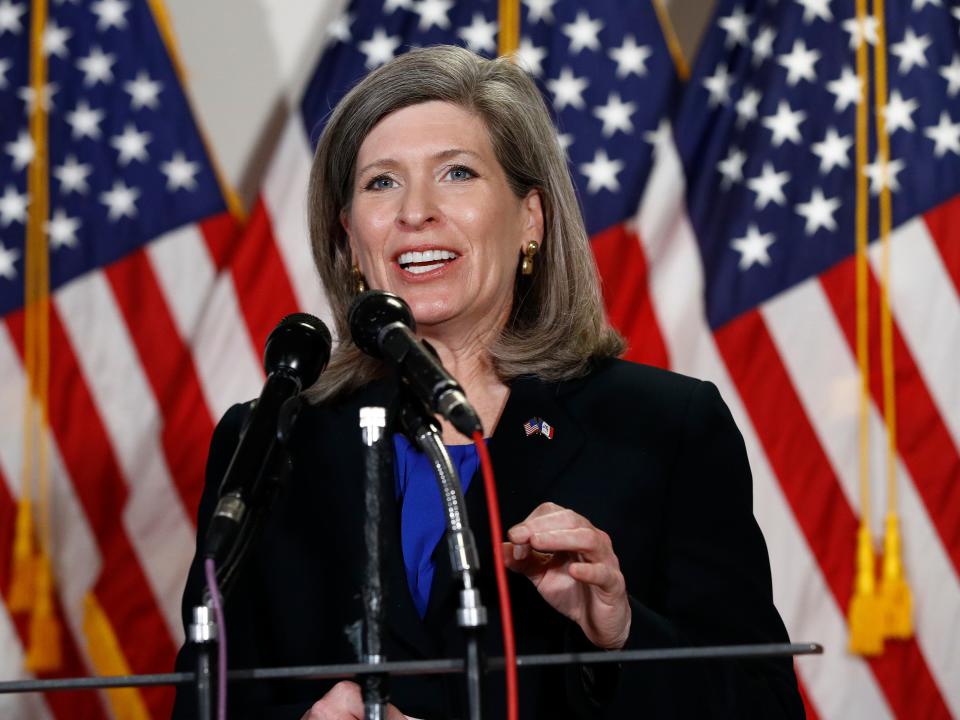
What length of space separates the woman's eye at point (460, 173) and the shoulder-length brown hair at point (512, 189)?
0.07 meters

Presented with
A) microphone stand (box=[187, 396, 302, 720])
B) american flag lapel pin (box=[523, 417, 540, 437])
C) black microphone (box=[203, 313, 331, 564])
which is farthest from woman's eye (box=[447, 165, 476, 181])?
microphone stand (box=[187, 396, 302, 720])

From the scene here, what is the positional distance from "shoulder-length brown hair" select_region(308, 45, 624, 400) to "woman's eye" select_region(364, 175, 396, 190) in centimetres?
8

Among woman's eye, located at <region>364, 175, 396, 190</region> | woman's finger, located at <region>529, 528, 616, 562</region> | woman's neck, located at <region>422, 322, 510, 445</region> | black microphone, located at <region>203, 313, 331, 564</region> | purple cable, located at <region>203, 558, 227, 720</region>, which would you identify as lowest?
purple cable, located at <region>203, 558, 227, 720</region>

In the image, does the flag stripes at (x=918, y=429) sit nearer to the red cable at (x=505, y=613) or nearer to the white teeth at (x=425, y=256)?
the white teeth at (x=425, y=256)

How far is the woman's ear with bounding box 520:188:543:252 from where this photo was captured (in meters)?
1.87

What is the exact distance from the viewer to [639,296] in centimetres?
311

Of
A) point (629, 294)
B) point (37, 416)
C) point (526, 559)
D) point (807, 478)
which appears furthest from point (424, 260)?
point (37, 416)

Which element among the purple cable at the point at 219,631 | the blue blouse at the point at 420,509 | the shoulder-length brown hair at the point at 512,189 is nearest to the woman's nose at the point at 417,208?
the shoulder-length brown hair at the point at 512,189

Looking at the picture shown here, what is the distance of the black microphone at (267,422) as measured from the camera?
3.20 ft

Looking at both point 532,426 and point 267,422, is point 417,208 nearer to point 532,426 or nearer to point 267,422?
point 532,426

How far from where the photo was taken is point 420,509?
1.65 meters

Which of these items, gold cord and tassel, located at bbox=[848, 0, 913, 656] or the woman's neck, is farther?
gold cord and tassel, located at bbox=[848, 0, 913, 656]

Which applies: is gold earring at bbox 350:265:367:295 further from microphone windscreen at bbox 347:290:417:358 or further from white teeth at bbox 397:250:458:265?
microphone windscreen at bbox 347:290:417:358

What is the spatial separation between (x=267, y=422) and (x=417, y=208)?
2.29 feet
